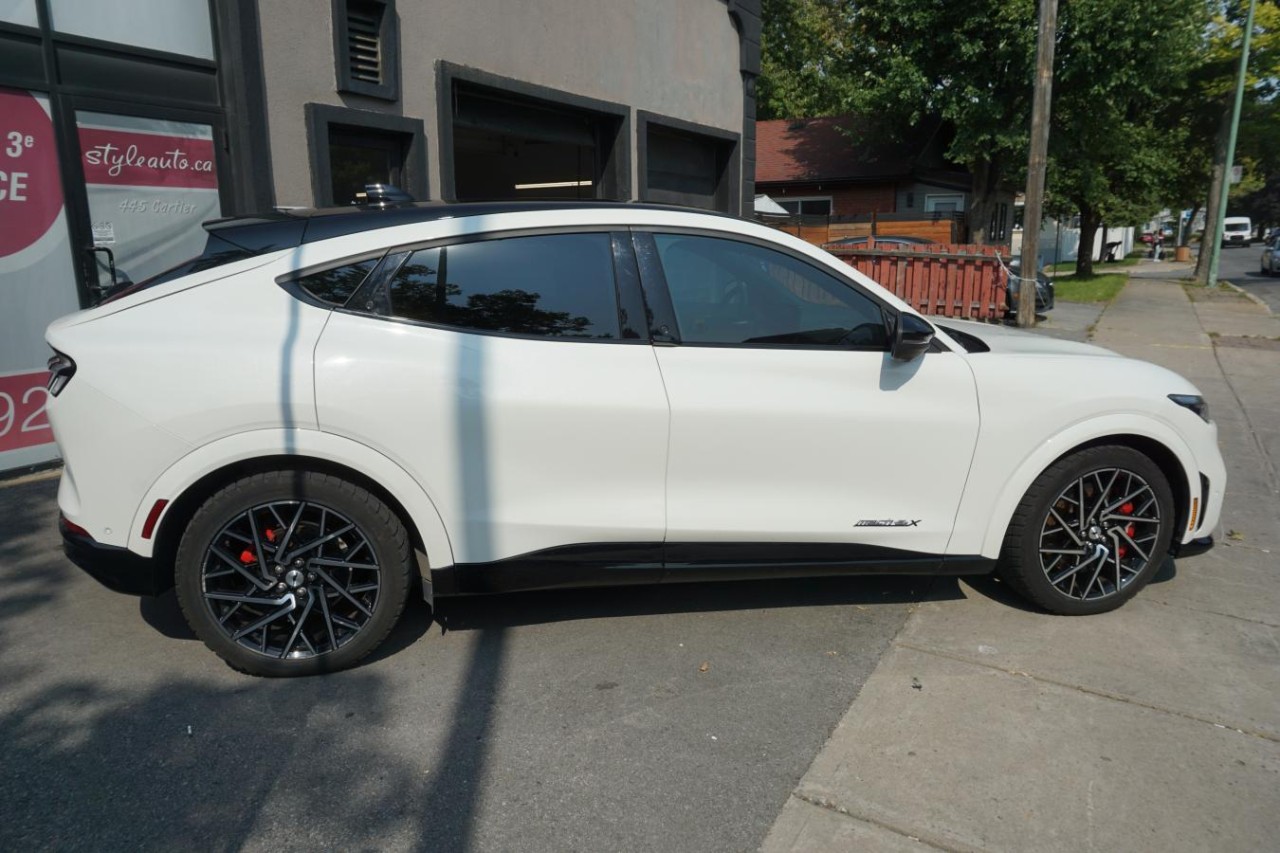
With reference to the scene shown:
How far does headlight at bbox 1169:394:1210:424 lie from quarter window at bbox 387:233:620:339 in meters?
2.49

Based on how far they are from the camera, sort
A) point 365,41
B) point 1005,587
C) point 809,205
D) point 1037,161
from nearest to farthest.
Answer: point 1005,587 → point 365,41 → point 1037,161 → point 809,205

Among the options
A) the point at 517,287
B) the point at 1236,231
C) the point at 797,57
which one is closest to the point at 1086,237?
the point at 797,57

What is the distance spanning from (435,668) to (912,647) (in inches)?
76.5

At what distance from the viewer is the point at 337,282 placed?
11.2 feet

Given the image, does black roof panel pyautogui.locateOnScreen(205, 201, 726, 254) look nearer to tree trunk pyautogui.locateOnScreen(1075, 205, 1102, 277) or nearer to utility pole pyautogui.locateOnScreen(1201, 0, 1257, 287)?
utility pole pyautogui.locateOnScreen(1201, 0, 1257, 287)

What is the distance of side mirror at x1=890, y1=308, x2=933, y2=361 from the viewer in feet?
11.8

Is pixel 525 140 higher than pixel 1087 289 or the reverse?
higher

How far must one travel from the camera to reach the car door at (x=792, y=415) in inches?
140

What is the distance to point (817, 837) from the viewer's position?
2645 millimetres

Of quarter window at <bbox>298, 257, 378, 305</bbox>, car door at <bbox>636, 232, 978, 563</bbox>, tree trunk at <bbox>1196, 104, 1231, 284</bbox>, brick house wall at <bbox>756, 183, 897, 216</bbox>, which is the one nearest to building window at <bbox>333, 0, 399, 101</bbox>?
quarter window at <bbox>298, 257, 378, 305</bbox>

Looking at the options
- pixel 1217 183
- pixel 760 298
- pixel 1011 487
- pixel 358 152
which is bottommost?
pixel 1011 487

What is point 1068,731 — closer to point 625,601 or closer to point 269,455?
point 625,601

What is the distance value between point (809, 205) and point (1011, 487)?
1139 inches

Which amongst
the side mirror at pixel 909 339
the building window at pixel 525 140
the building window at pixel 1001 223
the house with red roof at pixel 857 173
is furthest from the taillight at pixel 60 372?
the building window at pixel 1001 223
